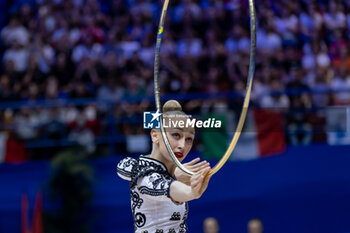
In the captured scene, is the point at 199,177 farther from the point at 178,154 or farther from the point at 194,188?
the point at 178,154

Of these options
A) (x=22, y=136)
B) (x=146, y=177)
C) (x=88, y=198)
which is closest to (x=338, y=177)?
(x=88, y=198)

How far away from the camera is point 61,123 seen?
10.5 meters

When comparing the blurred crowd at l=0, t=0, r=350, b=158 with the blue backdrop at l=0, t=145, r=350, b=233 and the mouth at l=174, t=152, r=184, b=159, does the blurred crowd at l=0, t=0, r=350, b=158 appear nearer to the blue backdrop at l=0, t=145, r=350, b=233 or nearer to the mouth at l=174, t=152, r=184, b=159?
the blue backdrop at l=0, t=145, r=350, b=233

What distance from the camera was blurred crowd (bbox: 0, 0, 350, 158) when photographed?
10.6m

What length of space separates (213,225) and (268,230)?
150cm

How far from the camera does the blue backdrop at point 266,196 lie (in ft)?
32.0

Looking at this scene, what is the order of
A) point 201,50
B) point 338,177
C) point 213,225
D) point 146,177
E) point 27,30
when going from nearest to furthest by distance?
point 146,177 → point 213,225 → point 338,177 → point 201,50 → point 27,30

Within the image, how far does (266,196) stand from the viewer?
32.3 ft

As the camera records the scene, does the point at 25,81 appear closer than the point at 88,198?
No

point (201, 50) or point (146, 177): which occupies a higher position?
point (201, 50)

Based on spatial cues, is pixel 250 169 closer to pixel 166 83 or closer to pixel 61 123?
pixel 166 83

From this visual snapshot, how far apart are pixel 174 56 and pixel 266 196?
290 cm

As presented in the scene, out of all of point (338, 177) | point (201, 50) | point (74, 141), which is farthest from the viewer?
point (201, 50)

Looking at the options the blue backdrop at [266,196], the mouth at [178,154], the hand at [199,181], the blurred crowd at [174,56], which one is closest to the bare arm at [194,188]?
the hand at [199,181]
